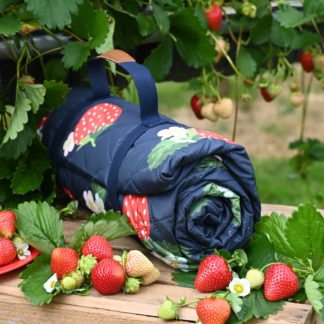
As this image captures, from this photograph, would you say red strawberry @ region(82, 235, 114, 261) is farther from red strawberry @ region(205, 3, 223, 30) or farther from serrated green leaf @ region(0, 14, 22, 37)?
red strawberry @ region(205, 3, 223, 30)

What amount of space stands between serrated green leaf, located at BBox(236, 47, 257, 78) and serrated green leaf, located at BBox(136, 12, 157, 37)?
0.35 meters

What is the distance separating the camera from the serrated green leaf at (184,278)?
1436mm

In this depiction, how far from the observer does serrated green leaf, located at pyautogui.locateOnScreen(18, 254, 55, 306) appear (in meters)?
1.38

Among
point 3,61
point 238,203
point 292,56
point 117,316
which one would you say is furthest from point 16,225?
point 292,56

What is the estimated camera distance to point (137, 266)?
140 cm

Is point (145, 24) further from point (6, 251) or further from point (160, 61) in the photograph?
point (6, 251)

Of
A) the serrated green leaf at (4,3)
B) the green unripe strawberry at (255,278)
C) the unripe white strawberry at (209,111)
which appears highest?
the serrated green leaf at (4,3)

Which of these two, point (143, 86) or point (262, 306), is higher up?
point (143, 86)

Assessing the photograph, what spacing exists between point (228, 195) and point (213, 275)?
155 millimetres

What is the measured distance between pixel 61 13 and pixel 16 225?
1.45 feet

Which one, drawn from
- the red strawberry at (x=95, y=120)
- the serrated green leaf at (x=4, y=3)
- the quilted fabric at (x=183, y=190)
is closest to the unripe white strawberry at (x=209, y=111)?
the red strawberry at (x=95, y=120)

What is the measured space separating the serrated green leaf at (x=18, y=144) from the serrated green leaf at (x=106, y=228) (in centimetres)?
30

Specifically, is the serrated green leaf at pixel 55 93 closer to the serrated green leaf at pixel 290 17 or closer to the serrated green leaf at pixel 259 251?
Answer: the serrated green leaf at pixel 259 251

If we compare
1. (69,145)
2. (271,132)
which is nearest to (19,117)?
(69,145)
